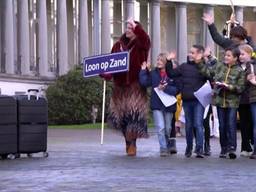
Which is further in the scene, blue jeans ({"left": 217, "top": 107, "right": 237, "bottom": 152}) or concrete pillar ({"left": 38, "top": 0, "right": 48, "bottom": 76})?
concrete pillar ({"left": 38, "top": 0, "right": 48, "bottom": 76})

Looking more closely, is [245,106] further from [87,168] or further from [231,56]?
[87,168]

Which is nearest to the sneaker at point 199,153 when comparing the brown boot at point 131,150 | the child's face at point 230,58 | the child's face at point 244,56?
the brown boot at point 131,150

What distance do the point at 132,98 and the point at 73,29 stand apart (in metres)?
43.3

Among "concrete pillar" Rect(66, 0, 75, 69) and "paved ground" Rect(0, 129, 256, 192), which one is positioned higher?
"concrete pillar" Rect(66, 0, 75, 69)

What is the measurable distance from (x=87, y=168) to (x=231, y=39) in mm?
3783

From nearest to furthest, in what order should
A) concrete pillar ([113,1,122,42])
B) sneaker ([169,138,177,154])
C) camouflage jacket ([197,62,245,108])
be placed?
camouflage jacket ([197,62,245,108]) → sneaker ([169,138,177,154]) → concrete pillar ([113,1,122,42])

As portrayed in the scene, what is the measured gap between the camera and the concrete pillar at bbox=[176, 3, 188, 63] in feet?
198

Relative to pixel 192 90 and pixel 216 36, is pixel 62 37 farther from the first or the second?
pixel 192 90

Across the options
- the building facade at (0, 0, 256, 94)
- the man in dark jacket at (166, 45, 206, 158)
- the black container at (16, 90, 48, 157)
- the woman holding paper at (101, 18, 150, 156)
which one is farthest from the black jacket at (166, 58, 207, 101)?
the building facade at (0, 0, 256, 94)

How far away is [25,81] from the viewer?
1752 inches

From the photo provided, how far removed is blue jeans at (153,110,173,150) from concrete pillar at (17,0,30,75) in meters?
32.7

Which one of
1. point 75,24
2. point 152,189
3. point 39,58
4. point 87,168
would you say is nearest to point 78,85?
point 39,58

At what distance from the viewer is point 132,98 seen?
13.1 m

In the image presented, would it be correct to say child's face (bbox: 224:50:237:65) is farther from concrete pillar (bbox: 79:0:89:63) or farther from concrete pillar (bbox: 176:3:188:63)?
concrete pillar (bbox: 176:3:188:63)
